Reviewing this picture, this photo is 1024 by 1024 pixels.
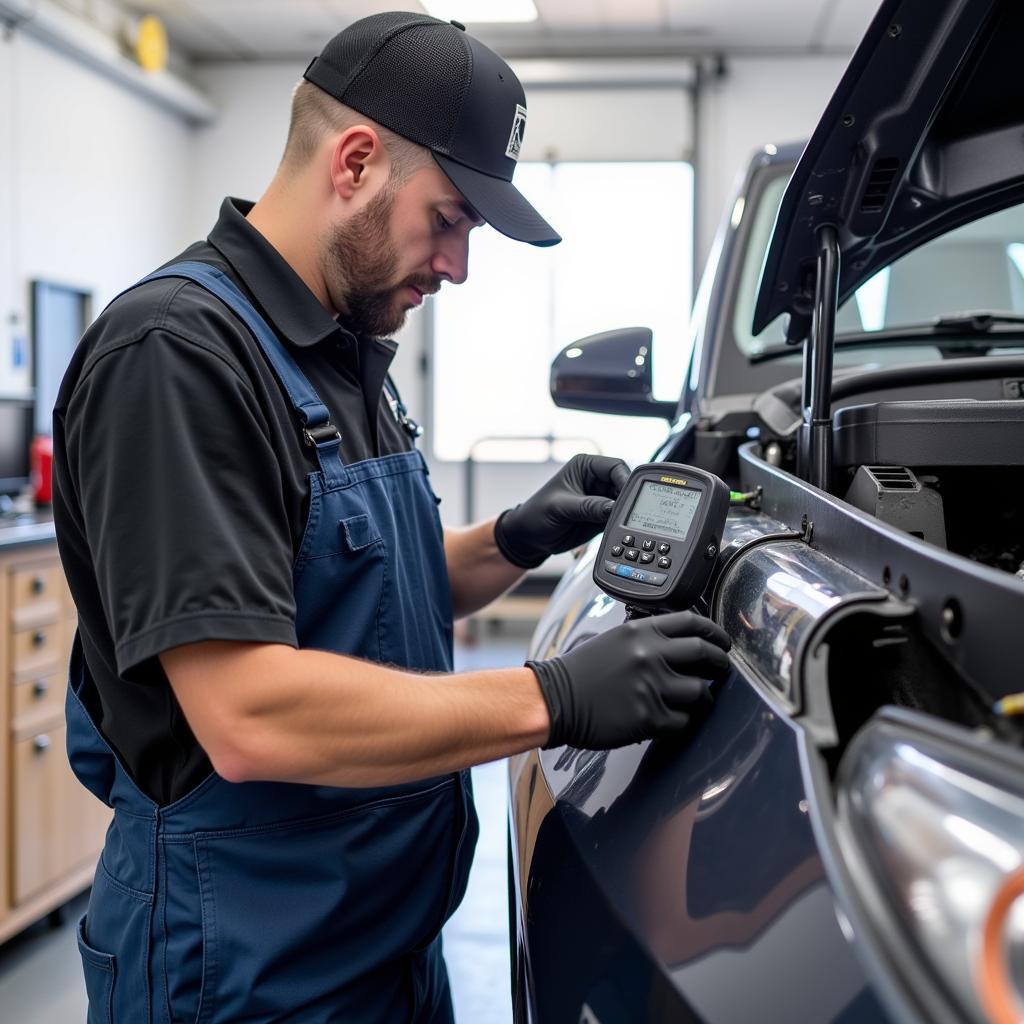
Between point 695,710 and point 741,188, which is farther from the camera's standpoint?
point 741,188

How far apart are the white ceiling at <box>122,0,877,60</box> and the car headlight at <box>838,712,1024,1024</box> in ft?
20.5

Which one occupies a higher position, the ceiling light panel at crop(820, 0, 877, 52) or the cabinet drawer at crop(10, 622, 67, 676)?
the ceiling light panel at crop(820, 0, 877, 52)

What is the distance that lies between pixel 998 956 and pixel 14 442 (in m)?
3.49

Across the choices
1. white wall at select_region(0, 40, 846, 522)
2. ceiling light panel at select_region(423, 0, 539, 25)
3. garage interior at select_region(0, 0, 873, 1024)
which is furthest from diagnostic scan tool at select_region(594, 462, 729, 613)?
ceiling light panel at select_region(423, 0, 539, 25)

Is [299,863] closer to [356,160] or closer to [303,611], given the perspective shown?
[303,611]

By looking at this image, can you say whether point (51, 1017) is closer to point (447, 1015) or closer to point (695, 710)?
point (447, 1015)

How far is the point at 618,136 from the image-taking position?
22.9 ft

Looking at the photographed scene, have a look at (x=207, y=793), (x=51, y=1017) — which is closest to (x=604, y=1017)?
(x=207, y=793)

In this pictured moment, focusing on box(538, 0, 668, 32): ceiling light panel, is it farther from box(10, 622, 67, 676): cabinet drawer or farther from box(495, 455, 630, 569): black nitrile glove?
box(495, 455, 630, 569): black nitrile glove

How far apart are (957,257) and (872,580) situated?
1337 mm

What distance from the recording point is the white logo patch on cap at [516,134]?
128cm

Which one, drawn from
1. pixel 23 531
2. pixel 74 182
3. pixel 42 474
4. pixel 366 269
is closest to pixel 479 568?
pixel 366 269

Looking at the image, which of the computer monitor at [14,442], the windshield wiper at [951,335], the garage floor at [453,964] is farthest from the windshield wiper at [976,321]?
the computer monitor at [14,442]

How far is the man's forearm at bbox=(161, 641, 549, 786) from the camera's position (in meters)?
0.87
